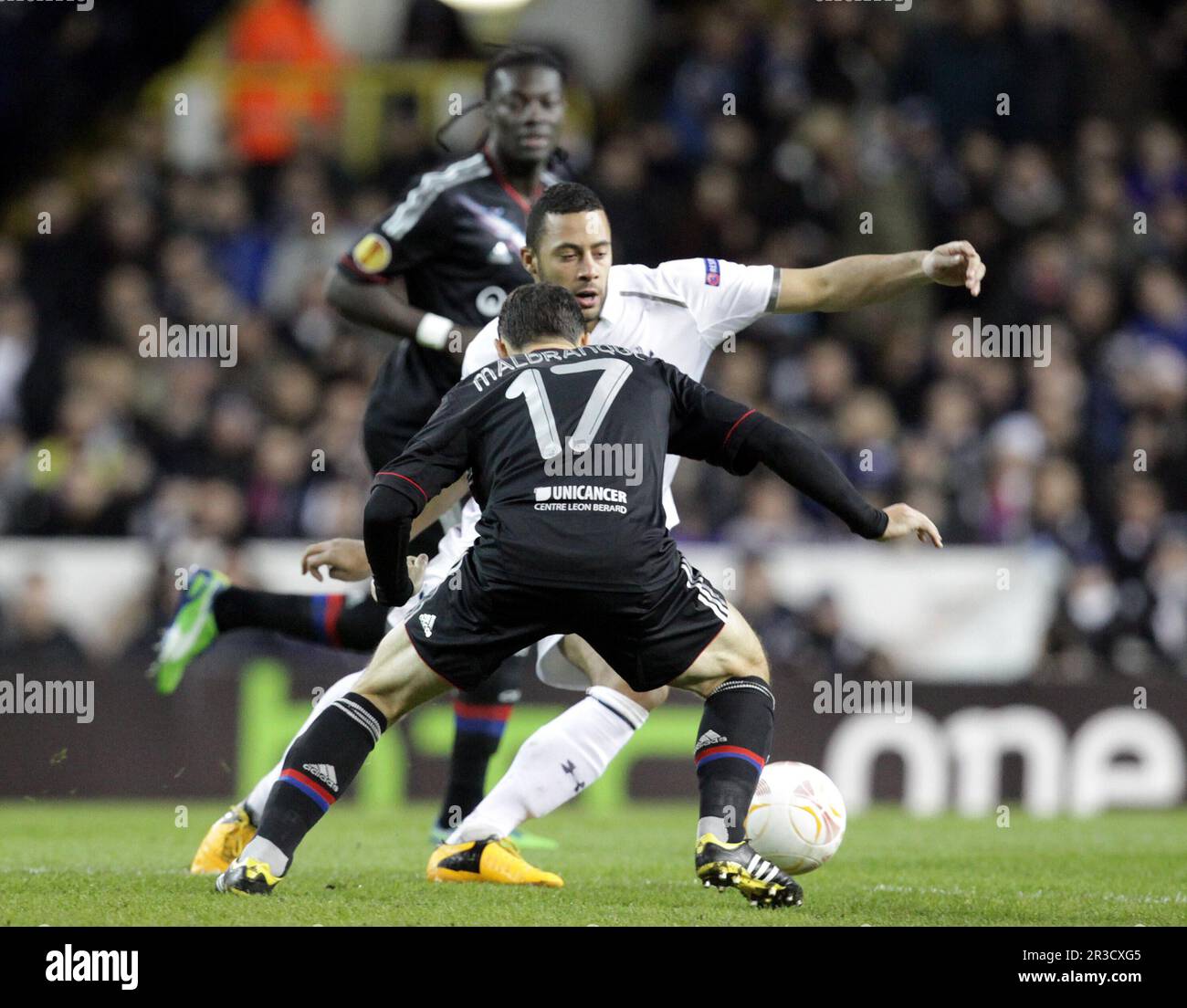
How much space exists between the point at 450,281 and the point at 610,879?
7.79ft

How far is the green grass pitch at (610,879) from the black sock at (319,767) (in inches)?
7.8

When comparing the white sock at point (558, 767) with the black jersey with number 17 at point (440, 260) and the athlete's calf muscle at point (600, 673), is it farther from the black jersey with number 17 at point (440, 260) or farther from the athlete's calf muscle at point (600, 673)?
the black jersey with number 17 at point (440, 260)

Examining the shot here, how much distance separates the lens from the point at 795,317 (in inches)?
557

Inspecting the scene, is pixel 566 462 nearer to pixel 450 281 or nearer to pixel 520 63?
pixel 450 281

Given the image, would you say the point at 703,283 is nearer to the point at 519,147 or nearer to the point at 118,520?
the point at 519,147

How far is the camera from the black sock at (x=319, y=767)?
5512 mm

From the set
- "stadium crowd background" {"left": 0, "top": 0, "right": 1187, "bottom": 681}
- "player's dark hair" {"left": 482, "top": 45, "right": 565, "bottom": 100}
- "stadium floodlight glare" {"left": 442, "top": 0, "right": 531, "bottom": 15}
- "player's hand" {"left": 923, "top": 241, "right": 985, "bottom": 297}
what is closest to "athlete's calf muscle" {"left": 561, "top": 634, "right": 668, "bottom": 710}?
"player's hand" {"left": 923, "top": 241, "right": 985, "bottom": 297}

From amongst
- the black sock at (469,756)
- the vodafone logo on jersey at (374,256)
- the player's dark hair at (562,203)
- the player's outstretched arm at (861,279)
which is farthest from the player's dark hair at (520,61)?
the black sock at (469,756)

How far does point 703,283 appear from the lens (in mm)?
6359

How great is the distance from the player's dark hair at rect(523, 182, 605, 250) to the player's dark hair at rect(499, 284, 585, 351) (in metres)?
0.47

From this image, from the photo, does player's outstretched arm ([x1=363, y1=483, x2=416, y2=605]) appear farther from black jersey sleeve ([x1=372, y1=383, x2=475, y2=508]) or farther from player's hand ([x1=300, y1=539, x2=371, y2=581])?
player's hand ([x1=300, y1=539, x2=371, y2=581])

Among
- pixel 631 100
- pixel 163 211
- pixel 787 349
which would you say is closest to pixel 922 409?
pixel 787 349

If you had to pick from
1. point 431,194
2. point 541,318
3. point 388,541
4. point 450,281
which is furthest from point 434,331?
point 388,541

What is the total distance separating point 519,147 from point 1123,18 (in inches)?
418
